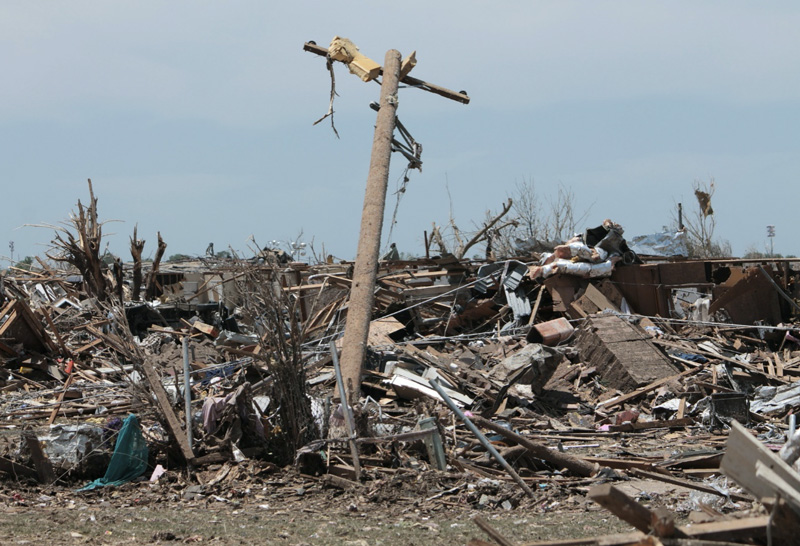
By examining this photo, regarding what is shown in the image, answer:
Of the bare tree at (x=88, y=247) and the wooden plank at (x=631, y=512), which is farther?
the bare tree at (x=88, y=247)

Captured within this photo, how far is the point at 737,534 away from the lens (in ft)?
11.4

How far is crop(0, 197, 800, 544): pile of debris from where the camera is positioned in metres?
7.46

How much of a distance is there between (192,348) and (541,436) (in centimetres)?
683

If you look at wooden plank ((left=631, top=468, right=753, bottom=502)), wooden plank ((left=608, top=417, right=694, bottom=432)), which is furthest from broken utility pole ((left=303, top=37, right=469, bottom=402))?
wooden plank ((left=608, top=417, right=694, bottom=432))

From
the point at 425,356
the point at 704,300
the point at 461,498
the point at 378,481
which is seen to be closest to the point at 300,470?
the point at 378,481

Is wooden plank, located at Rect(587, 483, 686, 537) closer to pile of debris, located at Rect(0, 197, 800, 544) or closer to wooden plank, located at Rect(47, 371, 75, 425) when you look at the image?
pile of debris, located at Rect(0, 197, 800, 544)

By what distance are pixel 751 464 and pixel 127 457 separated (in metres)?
6.17

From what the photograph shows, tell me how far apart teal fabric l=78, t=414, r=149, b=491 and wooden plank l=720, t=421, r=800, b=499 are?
597 centimetres

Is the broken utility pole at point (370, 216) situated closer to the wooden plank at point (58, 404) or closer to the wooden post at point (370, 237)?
the wooden post at point (370, 237)

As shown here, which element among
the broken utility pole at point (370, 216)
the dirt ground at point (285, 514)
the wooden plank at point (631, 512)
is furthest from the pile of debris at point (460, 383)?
the broken utility pole at point (370, 216)

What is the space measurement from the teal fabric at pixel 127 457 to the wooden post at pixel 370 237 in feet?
6.99

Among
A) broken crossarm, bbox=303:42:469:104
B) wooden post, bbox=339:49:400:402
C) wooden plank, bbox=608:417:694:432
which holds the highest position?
broken crossarm, bbox=303:42:469:104

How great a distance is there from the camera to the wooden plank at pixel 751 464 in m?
3.38

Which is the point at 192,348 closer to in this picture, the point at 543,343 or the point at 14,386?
the point at 14,386
